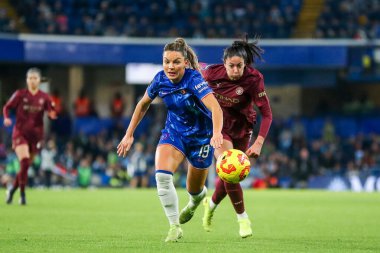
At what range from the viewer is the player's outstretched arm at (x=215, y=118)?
32.1 ft

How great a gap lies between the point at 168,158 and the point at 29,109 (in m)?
7.73

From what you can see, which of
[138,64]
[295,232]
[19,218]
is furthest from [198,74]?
[138,64]

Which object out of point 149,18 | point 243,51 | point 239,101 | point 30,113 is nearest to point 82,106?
point 149,18

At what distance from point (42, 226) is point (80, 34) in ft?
71.4

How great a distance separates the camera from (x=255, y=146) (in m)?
11.0

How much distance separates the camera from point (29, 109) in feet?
57.9

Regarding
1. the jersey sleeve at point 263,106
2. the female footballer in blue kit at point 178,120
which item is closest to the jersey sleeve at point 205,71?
the jersey sleeve at point 263,106

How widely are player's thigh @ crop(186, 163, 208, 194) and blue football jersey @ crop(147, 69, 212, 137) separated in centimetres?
45

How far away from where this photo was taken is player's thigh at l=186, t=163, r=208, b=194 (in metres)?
11.0

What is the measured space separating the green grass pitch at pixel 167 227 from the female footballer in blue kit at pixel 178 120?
64 cm

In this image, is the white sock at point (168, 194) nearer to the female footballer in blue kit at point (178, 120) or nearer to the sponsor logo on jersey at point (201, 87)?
the female footballer in blue kit at point (178, 120)

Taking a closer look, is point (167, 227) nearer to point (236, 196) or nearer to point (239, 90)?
point (236, 196)

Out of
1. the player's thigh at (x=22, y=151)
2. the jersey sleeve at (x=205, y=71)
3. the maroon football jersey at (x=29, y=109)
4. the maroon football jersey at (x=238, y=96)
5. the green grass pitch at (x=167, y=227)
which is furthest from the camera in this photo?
the maroon football jersey at (x=29, y=109)

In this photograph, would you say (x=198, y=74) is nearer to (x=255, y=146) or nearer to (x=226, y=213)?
(x=255, y=146)
